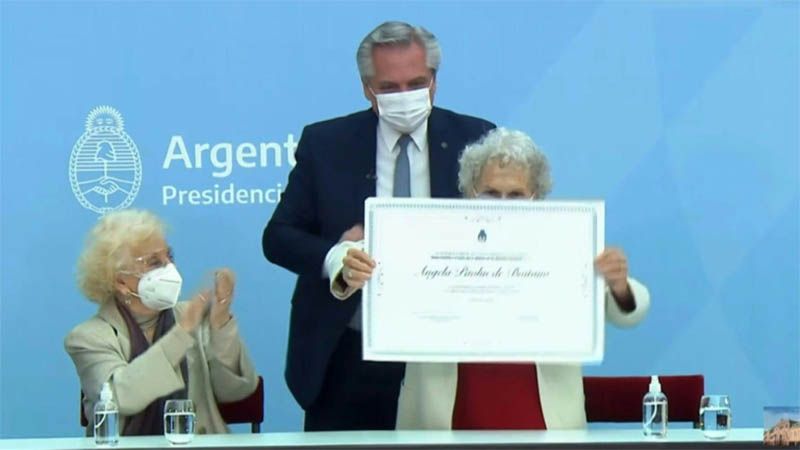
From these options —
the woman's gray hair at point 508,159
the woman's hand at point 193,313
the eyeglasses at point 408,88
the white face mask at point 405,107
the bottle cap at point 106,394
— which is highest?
the eyeglasses at point 408,88

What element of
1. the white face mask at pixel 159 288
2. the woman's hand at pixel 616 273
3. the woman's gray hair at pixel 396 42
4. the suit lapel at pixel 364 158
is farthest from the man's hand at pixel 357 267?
the woman's gray hair at pixel 396 42

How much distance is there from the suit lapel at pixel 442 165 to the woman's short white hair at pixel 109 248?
884 mm

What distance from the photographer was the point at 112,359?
398 centimetres

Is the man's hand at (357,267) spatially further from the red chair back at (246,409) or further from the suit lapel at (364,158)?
the red chair back at (246,409)

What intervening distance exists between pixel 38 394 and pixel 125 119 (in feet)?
3.34

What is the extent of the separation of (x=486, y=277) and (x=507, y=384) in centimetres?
31

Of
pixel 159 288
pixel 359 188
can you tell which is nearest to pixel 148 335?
pixel 159 288

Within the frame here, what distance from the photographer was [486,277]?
3.71 metres

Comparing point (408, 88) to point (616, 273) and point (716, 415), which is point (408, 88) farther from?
point (716, 415)

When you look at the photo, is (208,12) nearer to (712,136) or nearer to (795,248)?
(712,136)

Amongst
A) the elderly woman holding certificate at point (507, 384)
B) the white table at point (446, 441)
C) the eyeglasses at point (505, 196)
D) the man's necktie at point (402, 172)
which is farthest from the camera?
the man's necktie at point (402, 172)

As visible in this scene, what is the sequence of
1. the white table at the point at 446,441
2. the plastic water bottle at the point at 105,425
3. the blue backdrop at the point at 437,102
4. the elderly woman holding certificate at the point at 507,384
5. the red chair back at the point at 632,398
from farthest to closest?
the blue backdrop at the point at 437,102 < the red chair back at the point at 632,398 < the elderly woman holding certificate at the point at 507,384 < the plastic water bottle at the point at 105,425 < the white table at the point at 446,441

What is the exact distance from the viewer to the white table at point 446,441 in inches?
131

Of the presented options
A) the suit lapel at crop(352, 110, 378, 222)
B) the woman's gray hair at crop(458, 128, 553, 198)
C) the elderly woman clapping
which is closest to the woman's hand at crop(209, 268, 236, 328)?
the elderly woman clapping
